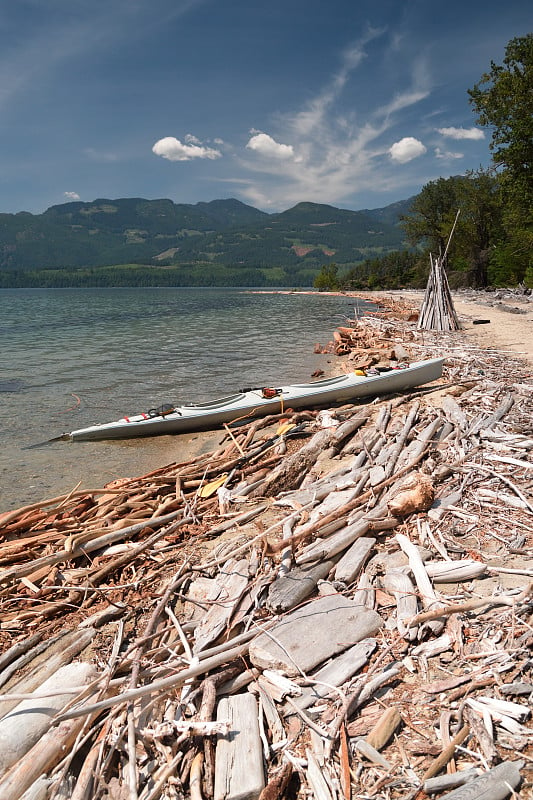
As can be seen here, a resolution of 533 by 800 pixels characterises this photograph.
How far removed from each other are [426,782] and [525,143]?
2831 cm

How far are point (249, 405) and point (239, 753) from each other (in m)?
6.63

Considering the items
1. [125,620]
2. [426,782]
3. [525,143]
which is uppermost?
[525,143]

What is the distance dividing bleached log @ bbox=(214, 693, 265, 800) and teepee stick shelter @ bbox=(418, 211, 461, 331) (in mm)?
19099

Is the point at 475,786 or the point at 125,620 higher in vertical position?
the point at 475,786

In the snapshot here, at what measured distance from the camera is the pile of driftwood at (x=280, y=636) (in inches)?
80.7

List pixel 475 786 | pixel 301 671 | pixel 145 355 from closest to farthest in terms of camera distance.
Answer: pixel 475 786
pixel 301 671
pixel 145 355

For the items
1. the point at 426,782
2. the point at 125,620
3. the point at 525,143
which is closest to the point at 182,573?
the point at 125,620

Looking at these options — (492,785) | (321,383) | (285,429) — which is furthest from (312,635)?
(321,383)

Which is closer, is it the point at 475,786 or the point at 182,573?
the point at 475,786

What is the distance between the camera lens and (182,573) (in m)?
3.66

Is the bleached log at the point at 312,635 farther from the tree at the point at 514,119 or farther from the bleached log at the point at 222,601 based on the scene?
the tree at the point at 514,119

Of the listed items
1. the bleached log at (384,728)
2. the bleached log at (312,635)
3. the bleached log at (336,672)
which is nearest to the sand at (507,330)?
the bleached log at (312,635)

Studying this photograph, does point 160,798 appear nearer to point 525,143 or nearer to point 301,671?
point 301,671

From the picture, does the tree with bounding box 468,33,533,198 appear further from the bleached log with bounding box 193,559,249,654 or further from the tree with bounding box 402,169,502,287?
the bleached log with bounding box 193,559,249,654
